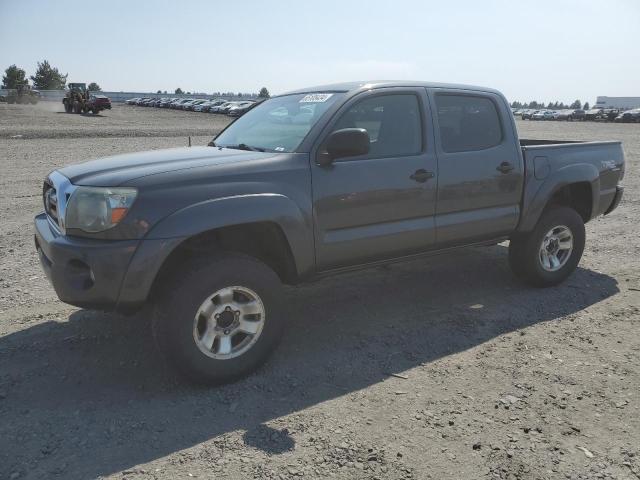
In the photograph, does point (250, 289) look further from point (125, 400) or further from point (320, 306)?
point (320, 306)

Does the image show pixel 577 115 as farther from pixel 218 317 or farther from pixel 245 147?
pixel 218 317

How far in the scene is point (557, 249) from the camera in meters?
5.29

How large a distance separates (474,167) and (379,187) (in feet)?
3.39

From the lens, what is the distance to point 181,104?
6475 centimetres

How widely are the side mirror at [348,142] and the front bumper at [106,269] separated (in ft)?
3.92

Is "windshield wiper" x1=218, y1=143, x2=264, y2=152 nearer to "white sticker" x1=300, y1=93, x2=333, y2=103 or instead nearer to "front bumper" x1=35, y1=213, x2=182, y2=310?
"white sticker" x1=300, y1=93, x2=333, y2=103

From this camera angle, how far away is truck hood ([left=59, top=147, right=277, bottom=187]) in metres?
3.25

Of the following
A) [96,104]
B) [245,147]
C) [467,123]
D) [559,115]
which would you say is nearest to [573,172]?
[467,123]

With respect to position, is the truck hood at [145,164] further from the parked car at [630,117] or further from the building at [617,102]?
the building at [617,102]

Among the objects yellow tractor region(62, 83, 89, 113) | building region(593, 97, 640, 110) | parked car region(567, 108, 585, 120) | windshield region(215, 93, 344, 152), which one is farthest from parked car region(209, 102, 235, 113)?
building region(593, 97, 640, 110)

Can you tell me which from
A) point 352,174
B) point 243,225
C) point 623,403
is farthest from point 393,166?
point 623,403

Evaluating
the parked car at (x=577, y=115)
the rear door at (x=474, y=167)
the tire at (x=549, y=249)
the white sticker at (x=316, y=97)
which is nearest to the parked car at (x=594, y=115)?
the parked car at (x=577, y=115)

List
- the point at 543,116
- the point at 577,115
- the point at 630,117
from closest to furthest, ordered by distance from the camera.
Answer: the point at 630,117
the point at 577,115
the point at 543,116

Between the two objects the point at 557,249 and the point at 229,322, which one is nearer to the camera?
the point at 229,322
